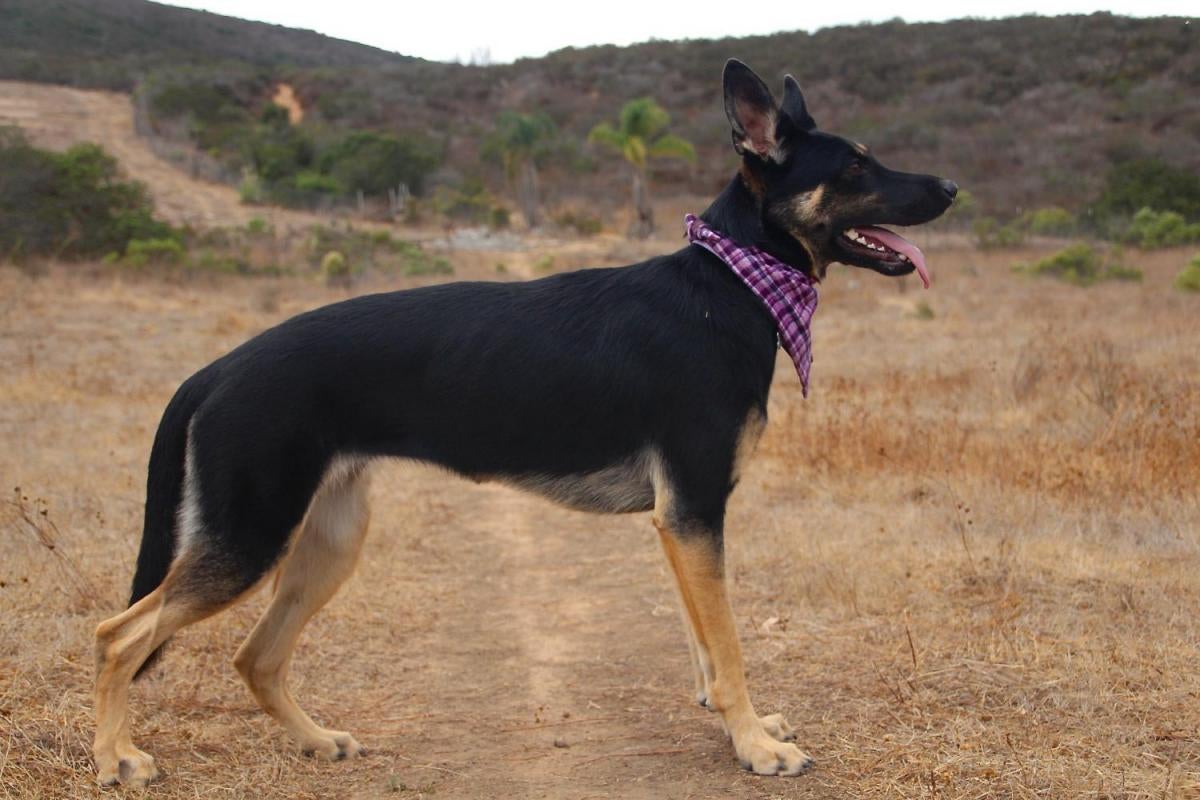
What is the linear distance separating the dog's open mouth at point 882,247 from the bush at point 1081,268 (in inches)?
751

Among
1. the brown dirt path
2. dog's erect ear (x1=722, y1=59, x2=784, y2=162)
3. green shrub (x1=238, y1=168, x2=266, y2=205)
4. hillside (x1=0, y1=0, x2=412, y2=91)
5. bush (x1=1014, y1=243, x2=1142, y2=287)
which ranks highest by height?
hillside (x1=0, y1=0, x2=412, y2=91)

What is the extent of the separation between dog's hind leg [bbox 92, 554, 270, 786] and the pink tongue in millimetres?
2784

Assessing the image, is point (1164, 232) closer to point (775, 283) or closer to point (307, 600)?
point (775, 283)

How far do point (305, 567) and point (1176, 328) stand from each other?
44.5 feet

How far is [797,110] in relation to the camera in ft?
15.7

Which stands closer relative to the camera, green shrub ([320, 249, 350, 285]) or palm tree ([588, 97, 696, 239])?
green shrub ([320, 249, 350, 285])

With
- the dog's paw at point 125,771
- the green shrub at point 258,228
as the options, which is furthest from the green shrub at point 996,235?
the dog's paw at point 125,771

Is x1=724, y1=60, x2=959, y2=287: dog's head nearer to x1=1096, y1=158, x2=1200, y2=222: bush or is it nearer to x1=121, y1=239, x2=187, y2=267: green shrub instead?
x1=121, y1=239, x2=187, y2=267: green shrub

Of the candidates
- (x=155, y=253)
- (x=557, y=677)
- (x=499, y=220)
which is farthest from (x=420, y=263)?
(x=557, y=677)

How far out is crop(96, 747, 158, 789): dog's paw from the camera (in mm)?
4133

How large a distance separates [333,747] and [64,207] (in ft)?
93.0

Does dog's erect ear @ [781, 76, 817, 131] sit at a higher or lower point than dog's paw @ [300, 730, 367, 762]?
higher

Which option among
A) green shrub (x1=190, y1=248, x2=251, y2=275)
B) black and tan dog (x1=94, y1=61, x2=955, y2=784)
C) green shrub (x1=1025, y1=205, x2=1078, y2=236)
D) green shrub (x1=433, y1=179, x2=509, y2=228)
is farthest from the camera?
green shrub (x1=433, y1=179, x2=509, y2=228)

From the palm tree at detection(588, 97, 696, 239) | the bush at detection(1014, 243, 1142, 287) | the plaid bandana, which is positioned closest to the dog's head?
the plaid bandana
